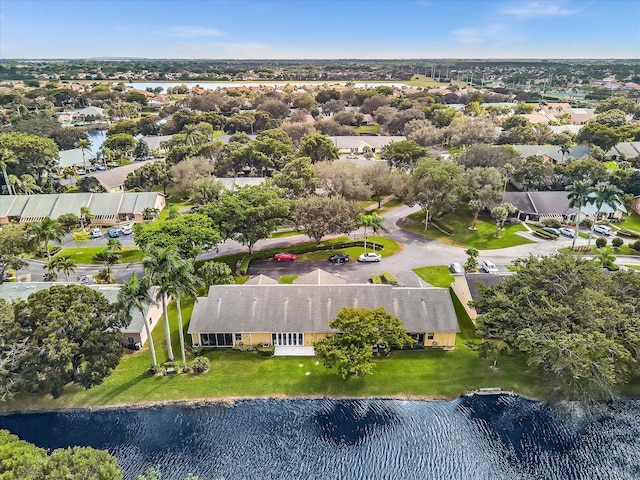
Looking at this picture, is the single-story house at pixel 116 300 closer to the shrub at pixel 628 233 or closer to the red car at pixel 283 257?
the red car at pixel 283 257

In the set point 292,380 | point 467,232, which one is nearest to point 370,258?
point 467,232

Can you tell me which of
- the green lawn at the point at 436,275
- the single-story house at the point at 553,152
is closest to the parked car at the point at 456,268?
the green lawn at the point at 436,275

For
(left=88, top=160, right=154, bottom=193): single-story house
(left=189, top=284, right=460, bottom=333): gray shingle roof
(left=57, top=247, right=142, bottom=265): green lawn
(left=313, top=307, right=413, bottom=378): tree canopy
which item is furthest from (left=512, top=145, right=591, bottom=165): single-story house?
(left=88, top=160, right=154, bottom=193): single-story house

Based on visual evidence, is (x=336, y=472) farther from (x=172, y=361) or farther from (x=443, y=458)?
(x=172, y=361)

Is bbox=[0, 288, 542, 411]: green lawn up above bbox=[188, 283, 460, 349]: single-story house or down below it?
below

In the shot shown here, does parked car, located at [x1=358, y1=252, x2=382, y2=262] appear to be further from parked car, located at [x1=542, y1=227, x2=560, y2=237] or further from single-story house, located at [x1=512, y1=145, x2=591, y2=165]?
single-story house, located at [x1=512, y1=145, x2=591, y2=165]

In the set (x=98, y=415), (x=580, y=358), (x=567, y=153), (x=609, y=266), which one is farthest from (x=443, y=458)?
(x=567, y=153)

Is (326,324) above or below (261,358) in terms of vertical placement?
above
